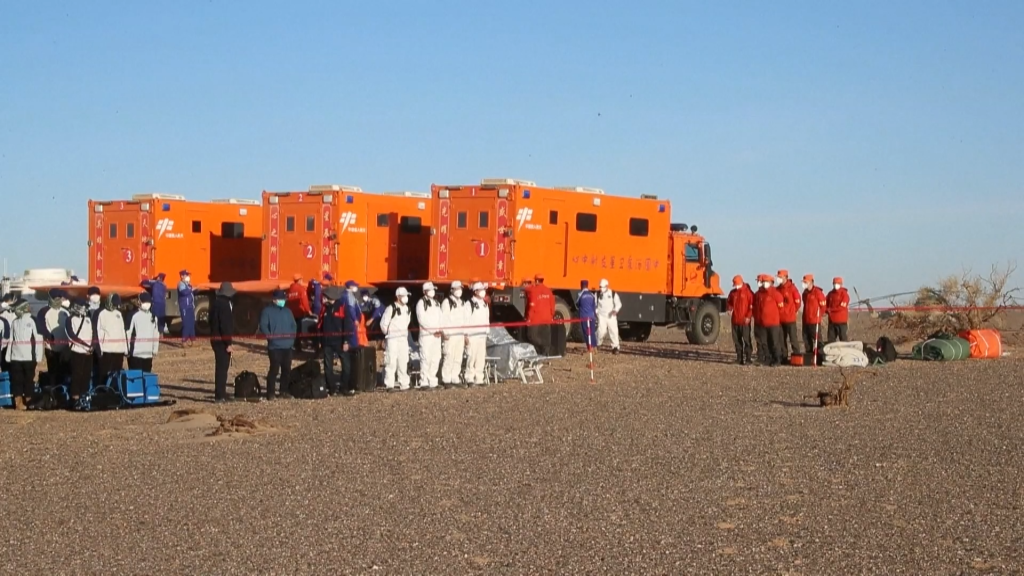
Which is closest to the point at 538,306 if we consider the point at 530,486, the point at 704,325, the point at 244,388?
the point at 244,388

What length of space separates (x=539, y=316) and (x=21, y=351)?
943cm

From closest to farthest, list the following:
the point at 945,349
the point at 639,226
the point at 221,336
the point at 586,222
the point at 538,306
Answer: the point at 221,336, the point at 538,306, the point at 945,349, the point at 586,222, the point at 639,226

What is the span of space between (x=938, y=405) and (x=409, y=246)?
55.0ft

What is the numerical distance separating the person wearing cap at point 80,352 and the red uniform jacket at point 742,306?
467 inches

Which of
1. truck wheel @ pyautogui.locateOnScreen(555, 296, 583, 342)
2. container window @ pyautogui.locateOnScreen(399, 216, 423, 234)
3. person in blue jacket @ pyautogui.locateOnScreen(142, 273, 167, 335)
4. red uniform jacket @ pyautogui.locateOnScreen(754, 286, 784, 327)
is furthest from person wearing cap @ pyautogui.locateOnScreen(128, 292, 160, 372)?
container window @ pyautogui.locateOnScreen(399, 216, 423, 234)

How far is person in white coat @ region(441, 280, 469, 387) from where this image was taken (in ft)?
70.6

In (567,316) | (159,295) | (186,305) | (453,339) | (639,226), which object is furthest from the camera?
(159,295)

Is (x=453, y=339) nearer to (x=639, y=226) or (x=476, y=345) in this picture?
(x=476, y=345)

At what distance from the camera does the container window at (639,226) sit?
30455 millimetres

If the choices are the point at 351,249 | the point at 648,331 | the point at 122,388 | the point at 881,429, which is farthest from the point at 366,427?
the point at 648,331

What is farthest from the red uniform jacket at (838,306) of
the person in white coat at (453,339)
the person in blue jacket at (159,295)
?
the person in blue jacket at (159,295)

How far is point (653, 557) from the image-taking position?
8.93m

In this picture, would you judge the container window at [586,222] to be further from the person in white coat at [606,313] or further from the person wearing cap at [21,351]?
the person wearing cap at [21,351]

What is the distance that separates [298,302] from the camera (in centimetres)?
2752
